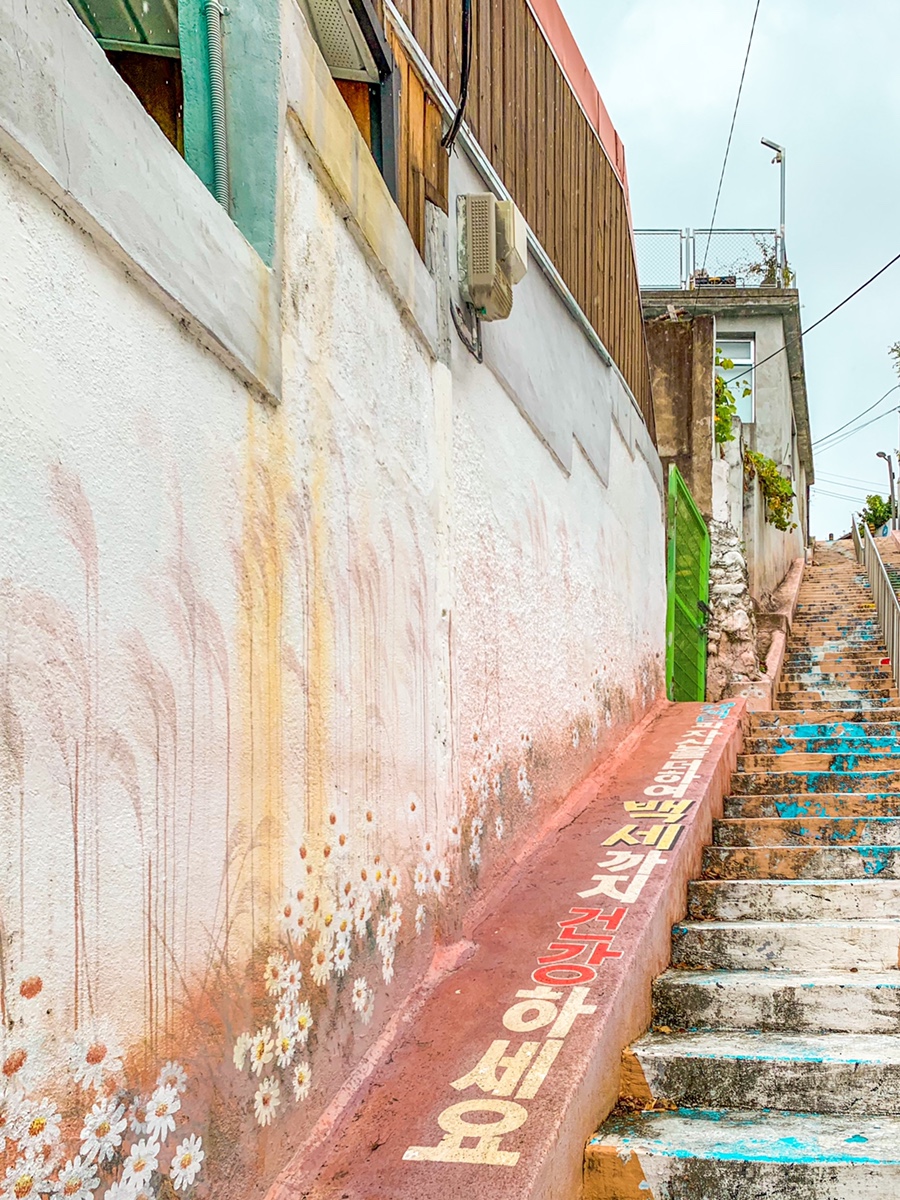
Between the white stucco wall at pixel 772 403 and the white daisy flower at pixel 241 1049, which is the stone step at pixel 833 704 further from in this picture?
A: the white stucco wall at pixel 772 403

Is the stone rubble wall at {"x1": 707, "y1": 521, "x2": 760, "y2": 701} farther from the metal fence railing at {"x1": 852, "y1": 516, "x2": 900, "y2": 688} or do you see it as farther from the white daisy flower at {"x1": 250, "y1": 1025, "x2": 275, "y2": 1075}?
the white daisy flower at {"x1": 250, "y1": 1025, "x2": 275, "y2": 1075}

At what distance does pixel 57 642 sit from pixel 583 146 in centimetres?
538

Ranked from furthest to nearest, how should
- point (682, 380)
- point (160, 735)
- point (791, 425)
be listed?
point (791, 425)
point (682, 380)
point (160, 735)

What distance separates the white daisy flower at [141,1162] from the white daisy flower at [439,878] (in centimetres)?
148

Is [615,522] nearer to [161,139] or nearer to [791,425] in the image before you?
[161,139]

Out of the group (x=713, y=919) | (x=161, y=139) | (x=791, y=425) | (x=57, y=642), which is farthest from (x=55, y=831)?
(x=791, y=425)

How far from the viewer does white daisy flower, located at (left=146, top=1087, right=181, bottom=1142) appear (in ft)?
5.55

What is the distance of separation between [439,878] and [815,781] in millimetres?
2767

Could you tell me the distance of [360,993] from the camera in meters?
2.56

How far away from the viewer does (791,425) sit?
80.1 ft

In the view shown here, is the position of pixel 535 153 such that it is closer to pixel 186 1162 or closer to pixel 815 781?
pixel 815 781

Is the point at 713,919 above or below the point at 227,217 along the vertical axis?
below

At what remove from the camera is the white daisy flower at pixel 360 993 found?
2.54 metres

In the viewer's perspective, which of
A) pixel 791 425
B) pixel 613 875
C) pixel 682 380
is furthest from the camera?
pixel 791 425
